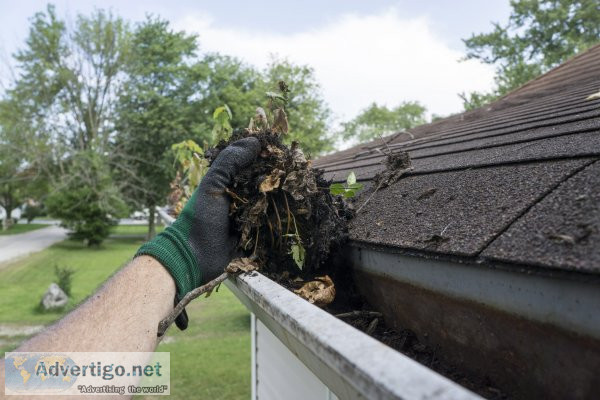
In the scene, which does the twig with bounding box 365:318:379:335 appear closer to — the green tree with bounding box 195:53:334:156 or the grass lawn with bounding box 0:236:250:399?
the grass lawn with bounding box 0:236:250:399

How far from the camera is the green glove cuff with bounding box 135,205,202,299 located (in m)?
1.46

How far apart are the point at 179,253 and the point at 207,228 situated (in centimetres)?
13

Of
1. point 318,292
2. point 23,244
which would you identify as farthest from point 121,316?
point 23,244

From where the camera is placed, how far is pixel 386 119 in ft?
155

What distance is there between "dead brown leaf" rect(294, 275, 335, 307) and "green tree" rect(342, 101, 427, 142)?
4604 centimetres

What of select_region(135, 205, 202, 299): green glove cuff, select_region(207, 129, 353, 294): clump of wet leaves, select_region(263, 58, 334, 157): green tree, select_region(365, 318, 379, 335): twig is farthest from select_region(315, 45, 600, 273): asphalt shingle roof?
select_region(263, 58, 334, 157): green tree

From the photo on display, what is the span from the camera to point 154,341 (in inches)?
53.2

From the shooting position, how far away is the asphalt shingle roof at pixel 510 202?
78 cm

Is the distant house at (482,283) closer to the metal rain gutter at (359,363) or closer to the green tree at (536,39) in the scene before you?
the metal rain gutter at (359,363)

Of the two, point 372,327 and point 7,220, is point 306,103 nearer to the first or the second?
point 372,327

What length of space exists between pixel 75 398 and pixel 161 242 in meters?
0.53

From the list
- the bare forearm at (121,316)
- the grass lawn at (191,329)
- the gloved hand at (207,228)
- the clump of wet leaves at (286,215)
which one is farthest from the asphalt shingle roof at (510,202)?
the grass lawn at (191,329)

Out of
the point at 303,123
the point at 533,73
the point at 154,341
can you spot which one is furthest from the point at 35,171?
the point at 154,341

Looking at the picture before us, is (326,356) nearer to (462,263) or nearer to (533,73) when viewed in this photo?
(462,263)
